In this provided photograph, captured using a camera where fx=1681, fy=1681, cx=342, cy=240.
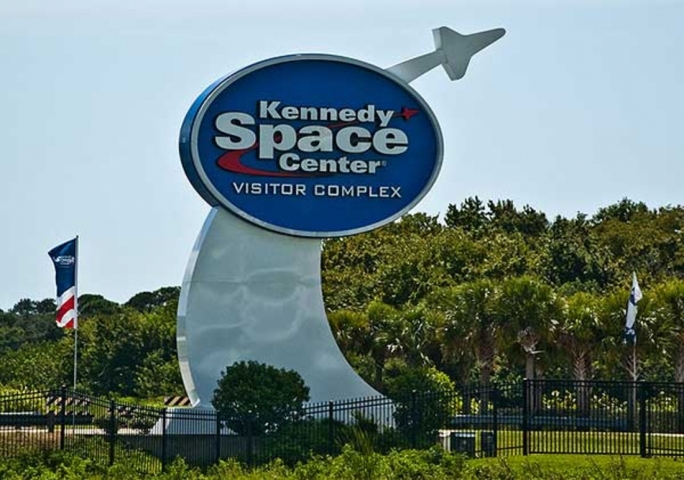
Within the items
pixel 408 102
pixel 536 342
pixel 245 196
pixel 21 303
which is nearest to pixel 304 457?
pixel 245 196

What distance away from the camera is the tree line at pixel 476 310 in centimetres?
4994

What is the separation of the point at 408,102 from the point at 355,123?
1436 millimetres

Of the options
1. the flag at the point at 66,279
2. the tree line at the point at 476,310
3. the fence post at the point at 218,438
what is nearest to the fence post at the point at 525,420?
the tree line at the point at 476,310

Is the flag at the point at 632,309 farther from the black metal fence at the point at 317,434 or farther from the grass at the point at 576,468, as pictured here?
Result: the grass at the point at 576,468

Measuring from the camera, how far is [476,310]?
167 ft

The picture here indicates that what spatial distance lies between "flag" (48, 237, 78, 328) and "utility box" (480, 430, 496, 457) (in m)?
10.8

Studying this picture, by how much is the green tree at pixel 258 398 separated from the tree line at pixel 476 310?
3362 millimetres

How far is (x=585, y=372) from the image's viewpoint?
167 feet

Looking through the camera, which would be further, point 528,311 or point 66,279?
point 528,311

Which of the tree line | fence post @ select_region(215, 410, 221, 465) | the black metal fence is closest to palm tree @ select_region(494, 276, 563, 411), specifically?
the tree line

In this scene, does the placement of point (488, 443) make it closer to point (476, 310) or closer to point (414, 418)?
point (414, 418)

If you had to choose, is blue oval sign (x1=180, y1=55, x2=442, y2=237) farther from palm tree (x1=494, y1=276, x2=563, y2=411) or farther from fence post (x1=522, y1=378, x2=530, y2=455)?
palm tree (x1=494, y1=276, x2=563, y2=411)

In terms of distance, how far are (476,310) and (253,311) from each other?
42.7ft

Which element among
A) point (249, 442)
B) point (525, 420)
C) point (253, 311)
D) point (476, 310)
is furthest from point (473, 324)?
point (249, 442)
